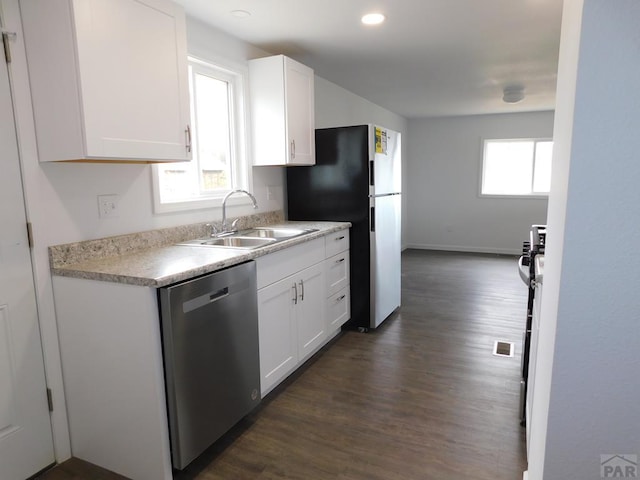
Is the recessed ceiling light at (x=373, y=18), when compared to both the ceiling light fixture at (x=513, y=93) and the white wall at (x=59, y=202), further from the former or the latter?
the ceiling light fixture at (x=513, y=93)

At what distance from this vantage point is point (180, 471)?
72.6 inches

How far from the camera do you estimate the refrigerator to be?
10.8ft

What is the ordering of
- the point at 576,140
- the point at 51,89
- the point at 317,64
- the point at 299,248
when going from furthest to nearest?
the point at 317,64 < the point at 299,248 < the point at 51,89 < the point at 576,140

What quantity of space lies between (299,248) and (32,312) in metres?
1.42

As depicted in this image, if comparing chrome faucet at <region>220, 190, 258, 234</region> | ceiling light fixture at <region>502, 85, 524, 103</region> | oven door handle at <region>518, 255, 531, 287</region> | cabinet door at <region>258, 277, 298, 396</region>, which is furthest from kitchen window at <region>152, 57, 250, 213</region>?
ceiling light fixture at <region>502, 85, 524, 103</region>

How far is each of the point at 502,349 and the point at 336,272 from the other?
138 centimetres

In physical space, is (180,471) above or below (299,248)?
below

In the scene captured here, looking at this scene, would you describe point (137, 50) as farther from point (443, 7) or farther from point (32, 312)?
point (443, 7)

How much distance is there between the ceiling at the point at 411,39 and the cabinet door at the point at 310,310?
1612 mm

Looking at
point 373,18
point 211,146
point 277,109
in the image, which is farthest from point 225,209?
point 373,18

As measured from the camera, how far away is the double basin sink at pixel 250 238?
2484mm

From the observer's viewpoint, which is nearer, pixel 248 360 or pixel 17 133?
pixel 17 133

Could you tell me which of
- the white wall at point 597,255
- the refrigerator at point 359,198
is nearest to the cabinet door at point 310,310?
the refrigerator at point 359,198

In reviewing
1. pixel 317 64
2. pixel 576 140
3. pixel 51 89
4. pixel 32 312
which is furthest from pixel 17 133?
pixel 317 64
